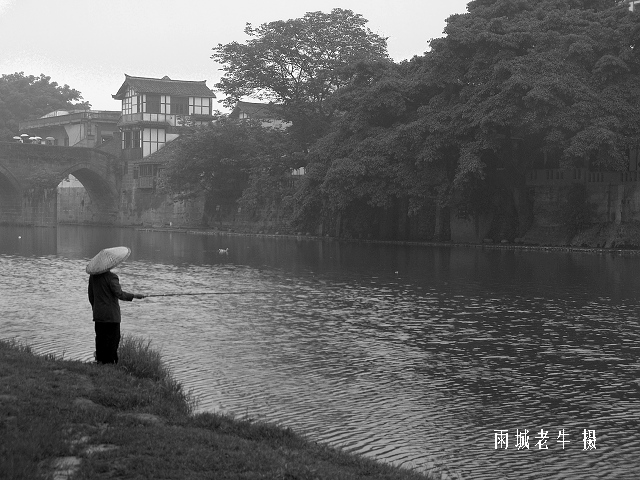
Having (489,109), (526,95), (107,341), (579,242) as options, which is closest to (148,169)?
(489,109)

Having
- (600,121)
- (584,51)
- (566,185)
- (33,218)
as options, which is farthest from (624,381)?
(33,218)

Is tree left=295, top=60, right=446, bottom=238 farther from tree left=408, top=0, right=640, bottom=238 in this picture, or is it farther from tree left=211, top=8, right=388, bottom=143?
tree left=211, top=8, right=388, bottom=143

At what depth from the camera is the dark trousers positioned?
41.9 ft

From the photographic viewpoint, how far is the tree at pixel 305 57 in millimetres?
62656

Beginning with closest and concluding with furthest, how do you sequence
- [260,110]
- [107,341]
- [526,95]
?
[107,341], [526,95], [260,110]

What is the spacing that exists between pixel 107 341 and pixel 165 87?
78208 millimetres

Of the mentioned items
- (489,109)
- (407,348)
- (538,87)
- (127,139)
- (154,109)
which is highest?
(154,109)

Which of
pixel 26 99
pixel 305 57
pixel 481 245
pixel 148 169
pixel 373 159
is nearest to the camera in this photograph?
pixel 373 159

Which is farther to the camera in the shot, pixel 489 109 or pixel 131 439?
pixel 489 109

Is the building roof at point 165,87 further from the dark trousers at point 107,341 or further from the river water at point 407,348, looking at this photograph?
the dark trousers at point 107,341

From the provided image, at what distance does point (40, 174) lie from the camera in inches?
3332

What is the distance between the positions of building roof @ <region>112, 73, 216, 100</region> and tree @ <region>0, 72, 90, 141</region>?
25.0 m

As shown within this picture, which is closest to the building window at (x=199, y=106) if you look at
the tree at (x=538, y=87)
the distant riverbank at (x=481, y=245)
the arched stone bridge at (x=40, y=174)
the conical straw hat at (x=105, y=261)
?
the arched stone bridge at (x=40, y=174)

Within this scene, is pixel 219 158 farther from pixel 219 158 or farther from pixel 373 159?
pixel 373 159
